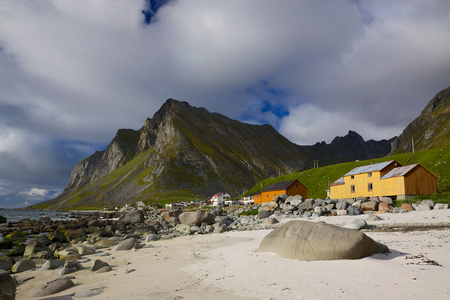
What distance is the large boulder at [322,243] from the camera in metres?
11.2

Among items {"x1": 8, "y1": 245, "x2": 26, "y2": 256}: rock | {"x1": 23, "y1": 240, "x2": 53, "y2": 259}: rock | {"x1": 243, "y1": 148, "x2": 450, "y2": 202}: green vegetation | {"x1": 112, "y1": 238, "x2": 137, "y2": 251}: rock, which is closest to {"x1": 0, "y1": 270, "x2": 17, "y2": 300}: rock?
{"x1": 112, "y1": 238, "x2": 137, "y2": 251}: rock


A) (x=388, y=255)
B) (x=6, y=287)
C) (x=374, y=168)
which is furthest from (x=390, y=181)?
(x=6, y=287)

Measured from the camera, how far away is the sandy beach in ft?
26.1

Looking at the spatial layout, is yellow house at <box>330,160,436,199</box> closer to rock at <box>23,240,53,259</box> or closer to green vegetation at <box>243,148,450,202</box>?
green vegetation at <box>243,148,450,202</box>

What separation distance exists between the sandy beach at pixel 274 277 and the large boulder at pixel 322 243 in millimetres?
417

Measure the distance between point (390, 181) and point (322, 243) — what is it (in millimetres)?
44379

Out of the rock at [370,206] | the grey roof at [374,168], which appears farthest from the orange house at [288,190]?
the rock at [370,206]

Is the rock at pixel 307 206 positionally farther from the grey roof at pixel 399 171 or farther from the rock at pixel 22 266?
the rock at pixel 22 266

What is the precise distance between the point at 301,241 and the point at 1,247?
29.1 metres

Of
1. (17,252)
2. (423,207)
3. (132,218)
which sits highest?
(423,207)

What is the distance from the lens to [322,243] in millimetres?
11641

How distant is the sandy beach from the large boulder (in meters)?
0.42

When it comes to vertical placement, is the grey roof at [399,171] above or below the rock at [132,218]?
above

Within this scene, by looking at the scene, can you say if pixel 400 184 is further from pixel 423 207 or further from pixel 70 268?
pixel 70 268
